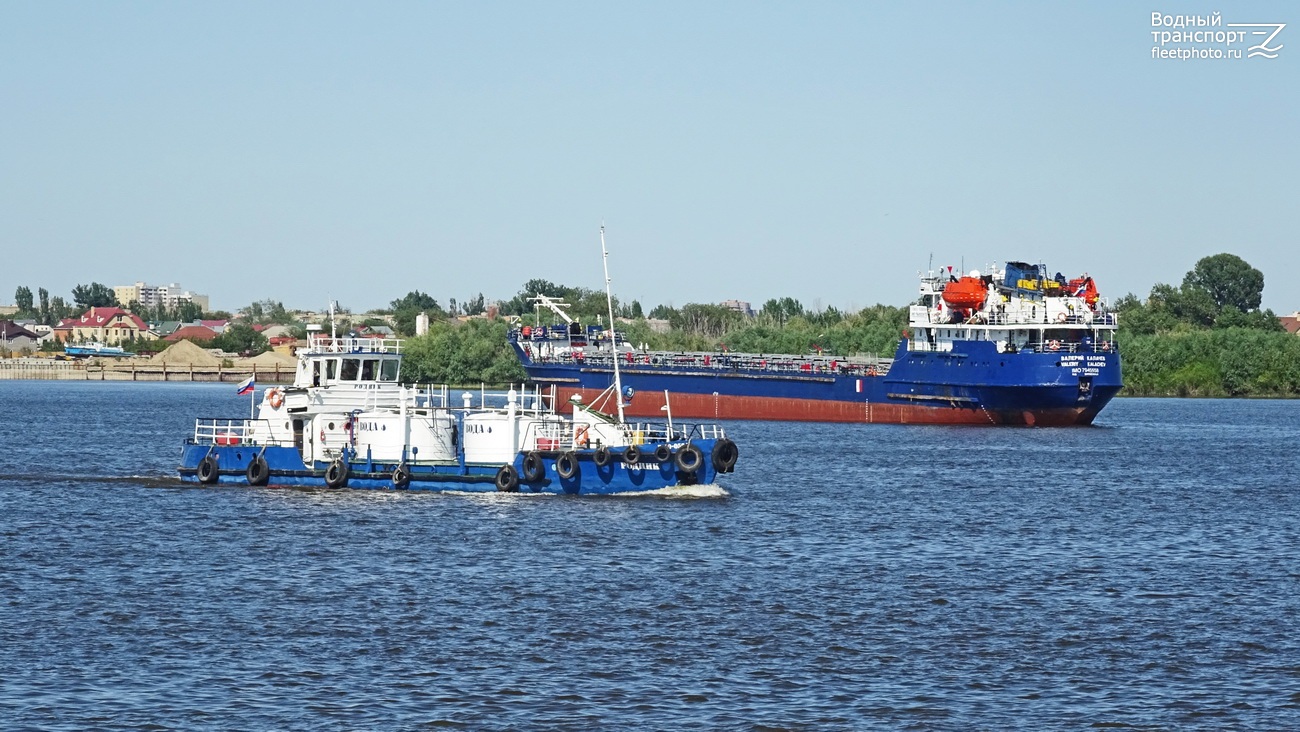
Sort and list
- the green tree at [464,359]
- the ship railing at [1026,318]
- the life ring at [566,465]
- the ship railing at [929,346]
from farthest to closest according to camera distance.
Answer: the green tree at [464,359]
the ship railing at [929,346]
the ship railing at [1026,318]
the life ring at [566,465]

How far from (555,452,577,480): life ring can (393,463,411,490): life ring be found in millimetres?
4419

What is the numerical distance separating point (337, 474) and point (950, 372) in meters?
45.6

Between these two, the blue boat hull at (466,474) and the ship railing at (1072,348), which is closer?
the blue boat hull at (466,474)

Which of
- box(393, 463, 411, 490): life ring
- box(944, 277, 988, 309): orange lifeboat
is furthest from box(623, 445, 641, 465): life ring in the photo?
box(944, 277, 988, 309): orange lifeboat

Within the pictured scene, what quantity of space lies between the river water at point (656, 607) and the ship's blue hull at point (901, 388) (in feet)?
90.5

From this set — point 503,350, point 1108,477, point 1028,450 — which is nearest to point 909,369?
point 1028,450

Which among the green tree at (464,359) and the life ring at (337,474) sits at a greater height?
the green tree at (464,359)

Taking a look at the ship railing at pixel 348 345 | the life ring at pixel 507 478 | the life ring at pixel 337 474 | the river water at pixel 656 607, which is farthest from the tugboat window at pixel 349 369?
the life ring at pixel 507 478

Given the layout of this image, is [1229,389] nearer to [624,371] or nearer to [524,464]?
[624,371]

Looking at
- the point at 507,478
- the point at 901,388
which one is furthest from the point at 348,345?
the point at 901,388

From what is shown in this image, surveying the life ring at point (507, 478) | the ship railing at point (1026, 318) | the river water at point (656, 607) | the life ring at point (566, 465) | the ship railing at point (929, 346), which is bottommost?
the river water at point (656, 607)

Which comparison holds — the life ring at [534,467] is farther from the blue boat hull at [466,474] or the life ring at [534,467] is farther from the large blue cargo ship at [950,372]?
the large blue cargo ship at [950,372]

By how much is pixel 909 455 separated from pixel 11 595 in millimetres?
41820

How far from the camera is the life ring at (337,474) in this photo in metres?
46.2
